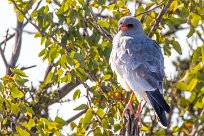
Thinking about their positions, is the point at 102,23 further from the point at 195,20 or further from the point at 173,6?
the point at 195,20

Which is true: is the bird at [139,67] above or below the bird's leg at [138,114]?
above

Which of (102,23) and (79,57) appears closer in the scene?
(79,57)

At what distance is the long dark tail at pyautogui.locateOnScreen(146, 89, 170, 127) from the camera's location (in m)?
9.23

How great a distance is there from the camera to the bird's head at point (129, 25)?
10586 mm

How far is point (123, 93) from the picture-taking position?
10.4 metres

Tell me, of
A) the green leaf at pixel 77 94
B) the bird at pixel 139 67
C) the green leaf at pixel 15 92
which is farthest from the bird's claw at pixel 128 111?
the green leaf at pixel 15 92

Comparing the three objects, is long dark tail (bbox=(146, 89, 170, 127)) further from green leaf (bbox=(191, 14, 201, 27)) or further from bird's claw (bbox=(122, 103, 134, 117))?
green leaf (bbox=(191, 14, 201, 27))

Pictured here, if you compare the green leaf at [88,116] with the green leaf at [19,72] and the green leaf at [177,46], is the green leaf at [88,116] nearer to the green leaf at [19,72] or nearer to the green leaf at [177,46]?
the green leaf at [19,72]

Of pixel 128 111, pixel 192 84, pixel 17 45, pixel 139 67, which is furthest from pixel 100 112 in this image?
pixel 17 45

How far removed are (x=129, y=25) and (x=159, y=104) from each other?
5.30ft

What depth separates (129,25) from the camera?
34.9 feet

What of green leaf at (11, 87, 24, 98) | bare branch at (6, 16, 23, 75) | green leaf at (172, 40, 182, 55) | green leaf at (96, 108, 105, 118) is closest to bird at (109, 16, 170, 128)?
green leaf at (96, 108, 105, 118)

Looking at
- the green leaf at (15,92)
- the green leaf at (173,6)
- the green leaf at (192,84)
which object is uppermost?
the green leaf at (173,6)

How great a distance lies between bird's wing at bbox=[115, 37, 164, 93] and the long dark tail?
0.09 m
